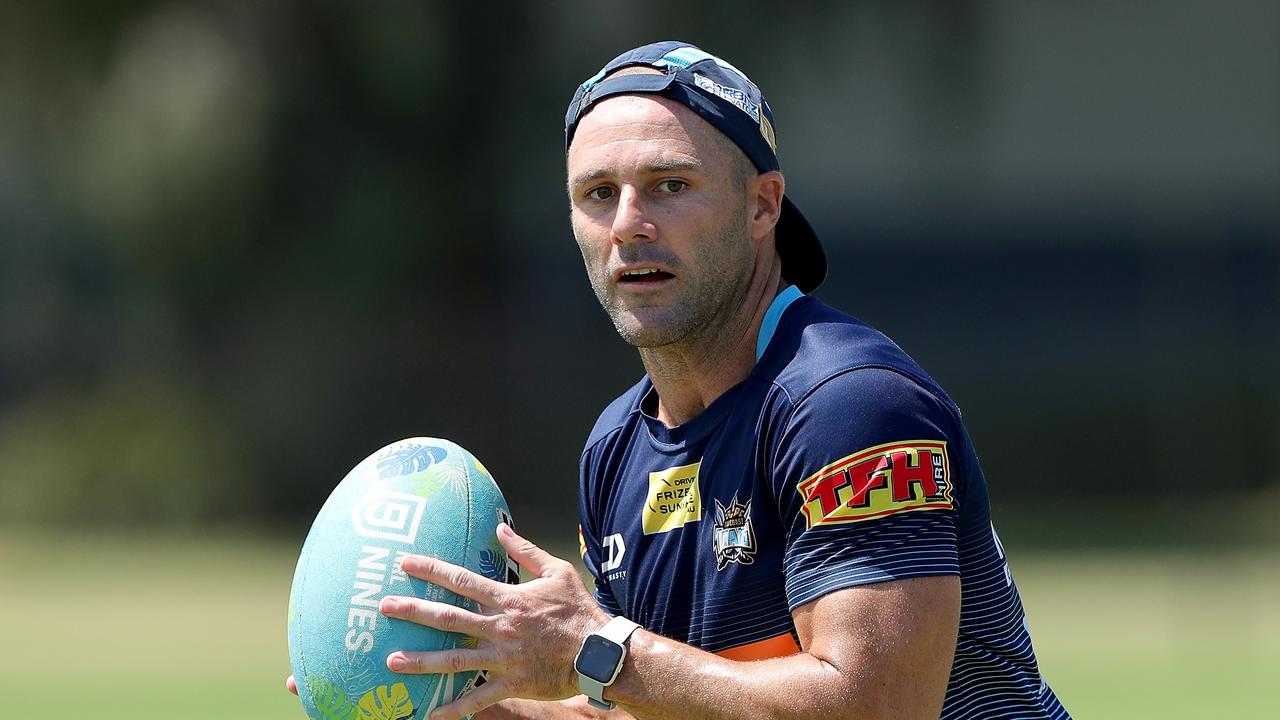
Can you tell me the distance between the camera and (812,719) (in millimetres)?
3490

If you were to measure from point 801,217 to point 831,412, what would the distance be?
0.85 meters

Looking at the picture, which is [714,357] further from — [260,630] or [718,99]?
[260,630]

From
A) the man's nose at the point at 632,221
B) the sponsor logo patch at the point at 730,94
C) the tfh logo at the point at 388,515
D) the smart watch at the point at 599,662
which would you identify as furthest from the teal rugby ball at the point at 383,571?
the sponsor logo patch at the point at 730,94

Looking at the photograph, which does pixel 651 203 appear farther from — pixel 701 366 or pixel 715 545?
pixel 715 545

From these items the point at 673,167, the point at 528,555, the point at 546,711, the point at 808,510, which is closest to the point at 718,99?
the point at 673,167

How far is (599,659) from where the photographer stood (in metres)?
3.59

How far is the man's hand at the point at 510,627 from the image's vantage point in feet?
11.9

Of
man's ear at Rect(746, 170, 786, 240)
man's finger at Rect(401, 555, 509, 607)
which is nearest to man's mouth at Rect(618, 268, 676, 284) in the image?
man's ear at Rect(746, 170, 786, 240)

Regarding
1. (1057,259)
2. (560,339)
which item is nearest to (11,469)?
(560,339)

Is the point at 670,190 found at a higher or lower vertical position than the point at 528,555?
higher

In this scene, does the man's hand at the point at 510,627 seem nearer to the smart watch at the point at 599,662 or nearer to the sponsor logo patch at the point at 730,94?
the smart watch at the point at 599,662

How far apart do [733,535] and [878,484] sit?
0.47 meters

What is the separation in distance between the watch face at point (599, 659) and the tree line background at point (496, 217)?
14792 millimetres

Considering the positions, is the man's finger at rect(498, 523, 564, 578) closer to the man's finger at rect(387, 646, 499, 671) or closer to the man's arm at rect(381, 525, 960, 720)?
the man's arm at rect(381, 525, 960, 720)
